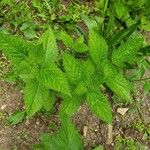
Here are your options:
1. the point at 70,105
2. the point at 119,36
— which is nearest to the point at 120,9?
the point at 119,36

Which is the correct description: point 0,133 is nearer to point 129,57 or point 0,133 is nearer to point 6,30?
point 6,30

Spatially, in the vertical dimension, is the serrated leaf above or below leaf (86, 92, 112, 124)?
above

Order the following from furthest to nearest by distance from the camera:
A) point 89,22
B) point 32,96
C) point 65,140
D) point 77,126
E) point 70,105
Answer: point 89,22
point 77,126
point 65,140
point 70,105
point 32,96

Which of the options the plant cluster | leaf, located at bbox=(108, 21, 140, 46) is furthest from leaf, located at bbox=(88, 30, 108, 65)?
leaf, located at bbox=(108, 21, 140, 46)

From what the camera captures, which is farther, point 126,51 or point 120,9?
point 120,9

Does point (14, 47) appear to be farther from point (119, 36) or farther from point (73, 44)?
point (119, 36)

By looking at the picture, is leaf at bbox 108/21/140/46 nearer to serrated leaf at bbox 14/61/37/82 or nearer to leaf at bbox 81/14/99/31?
leaf at bbox 81/14/99/31
